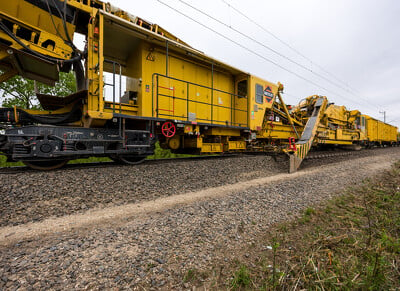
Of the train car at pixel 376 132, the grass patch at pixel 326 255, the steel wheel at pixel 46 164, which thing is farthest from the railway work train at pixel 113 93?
the train car at pixel 376 132

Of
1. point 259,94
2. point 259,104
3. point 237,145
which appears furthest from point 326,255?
point 259,94

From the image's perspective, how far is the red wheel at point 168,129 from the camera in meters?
5.21

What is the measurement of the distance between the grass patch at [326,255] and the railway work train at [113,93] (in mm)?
3821

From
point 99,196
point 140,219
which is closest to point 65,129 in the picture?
point 99,196

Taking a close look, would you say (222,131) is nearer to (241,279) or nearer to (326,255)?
(326,255)

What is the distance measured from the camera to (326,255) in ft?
6.49

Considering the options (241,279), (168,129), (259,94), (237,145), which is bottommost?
(241,279)

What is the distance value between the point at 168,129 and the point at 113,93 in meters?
1.70

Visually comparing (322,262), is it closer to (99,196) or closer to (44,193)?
(99,196)

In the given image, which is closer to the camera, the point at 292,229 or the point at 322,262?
the point at 322,262

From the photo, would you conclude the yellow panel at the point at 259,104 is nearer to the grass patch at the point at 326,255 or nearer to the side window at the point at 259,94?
the side window at the point at 259,94

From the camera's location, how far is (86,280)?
1.57 meters

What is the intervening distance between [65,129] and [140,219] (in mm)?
2867

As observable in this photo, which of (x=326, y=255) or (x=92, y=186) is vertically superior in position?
(x=92, y=186)
